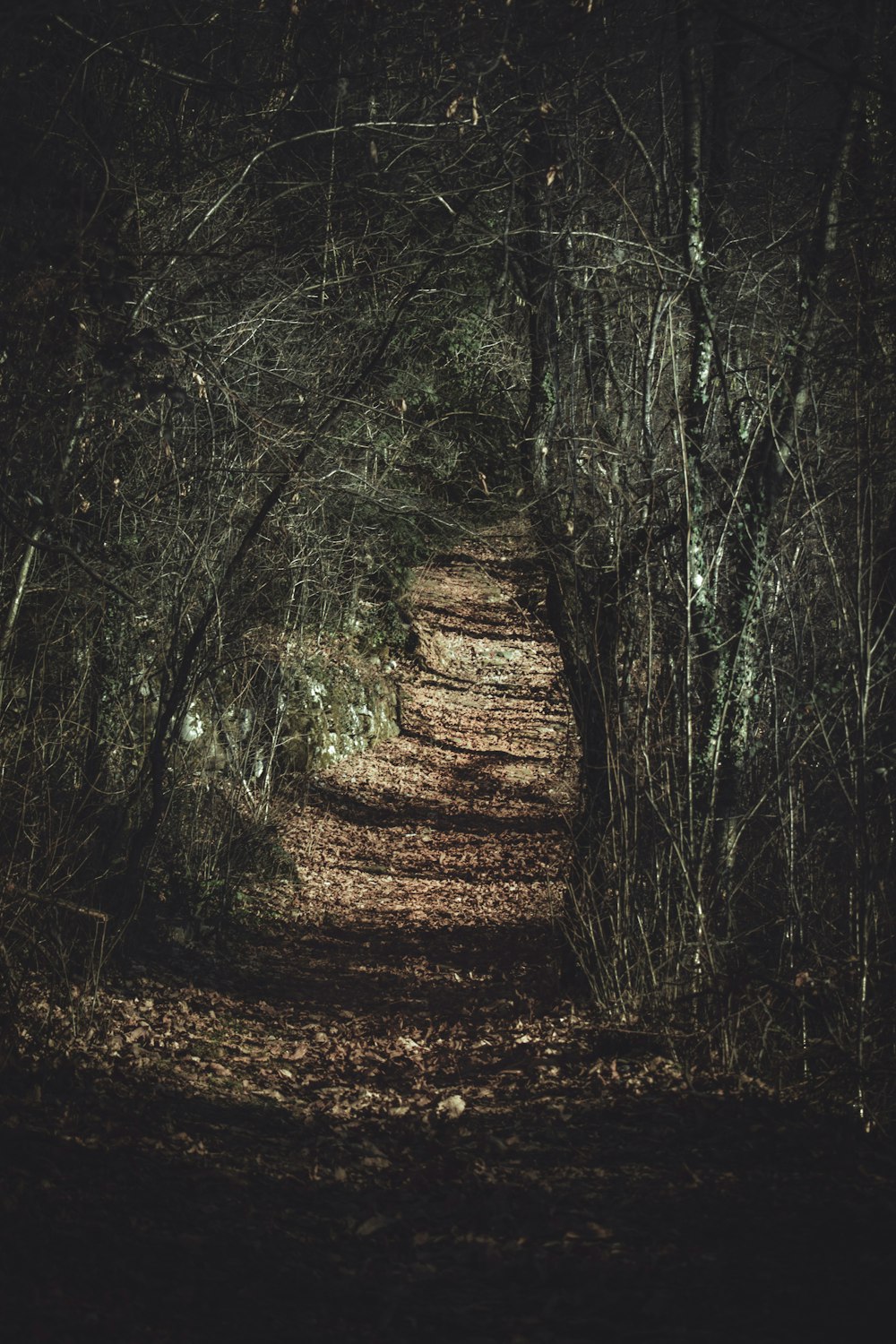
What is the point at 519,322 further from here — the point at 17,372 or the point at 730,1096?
the point at 730,1096

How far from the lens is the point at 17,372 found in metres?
5.43

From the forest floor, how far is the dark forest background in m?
0.54

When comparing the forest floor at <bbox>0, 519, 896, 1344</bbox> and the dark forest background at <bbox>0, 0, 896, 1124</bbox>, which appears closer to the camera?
the forest floor at <bbox>0, 519, 896, 1344</bbox>

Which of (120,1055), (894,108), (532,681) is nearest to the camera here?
(894,108)

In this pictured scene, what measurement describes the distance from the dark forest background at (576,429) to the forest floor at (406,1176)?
0.54 metres

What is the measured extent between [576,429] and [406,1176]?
4.76m

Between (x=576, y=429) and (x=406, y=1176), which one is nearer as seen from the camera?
(x=406, y=1176)

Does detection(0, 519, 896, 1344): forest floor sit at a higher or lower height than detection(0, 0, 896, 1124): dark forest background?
lower

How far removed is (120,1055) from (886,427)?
19.6ft

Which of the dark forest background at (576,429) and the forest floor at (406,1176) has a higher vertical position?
Result: the dark forest background at (576,429)

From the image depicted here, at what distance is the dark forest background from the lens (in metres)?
5.22

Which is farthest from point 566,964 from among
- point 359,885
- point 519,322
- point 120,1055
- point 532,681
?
point 532,681

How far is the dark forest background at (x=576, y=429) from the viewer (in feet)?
17.1

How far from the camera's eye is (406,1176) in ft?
16.4
